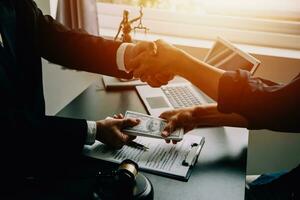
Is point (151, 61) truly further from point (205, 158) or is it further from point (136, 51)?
point (205, 158)

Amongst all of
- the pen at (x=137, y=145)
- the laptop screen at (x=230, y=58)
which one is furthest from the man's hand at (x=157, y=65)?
the pen at (x=137, y=145)

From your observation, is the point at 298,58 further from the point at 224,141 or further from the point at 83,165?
the point at 83,165

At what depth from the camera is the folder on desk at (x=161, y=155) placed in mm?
1026

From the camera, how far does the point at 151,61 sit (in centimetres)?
158

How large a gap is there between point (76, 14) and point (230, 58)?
0.82 m

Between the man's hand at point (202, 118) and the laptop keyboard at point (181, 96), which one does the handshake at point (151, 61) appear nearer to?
the laptop keyboard at point (181, 96)

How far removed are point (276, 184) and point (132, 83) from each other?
0.70 m

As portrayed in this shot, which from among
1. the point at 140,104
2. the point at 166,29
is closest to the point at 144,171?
the point at 140,104

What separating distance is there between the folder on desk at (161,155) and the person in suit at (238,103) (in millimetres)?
50

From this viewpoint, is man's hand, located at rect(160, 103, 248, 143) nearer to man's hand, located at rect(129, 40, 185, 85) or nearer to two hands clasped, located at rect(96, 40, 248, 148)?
two hands clasped, located at rect(96, 40, 248, 148)

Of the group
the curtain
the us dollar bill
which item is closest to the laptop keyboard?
the us dollar bill

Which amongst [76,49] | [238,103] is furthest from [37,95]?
[238,103]

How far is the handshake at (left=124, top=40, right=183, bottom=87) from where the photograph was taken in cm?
156

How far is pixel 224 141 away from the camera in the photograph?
121cm
